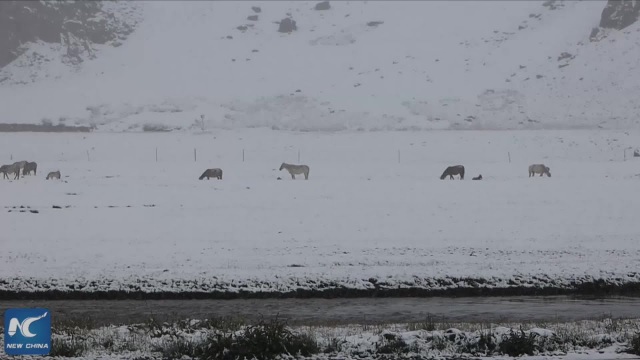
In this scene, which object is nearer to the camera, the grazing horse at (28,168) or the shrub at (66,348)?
the shrub at (66,348)

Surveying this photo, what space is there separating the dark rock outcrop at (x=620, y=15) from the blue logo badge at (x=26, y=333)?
81.8 m

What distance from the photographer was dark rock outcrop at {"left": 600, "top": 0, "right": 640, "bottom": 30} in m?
82.4

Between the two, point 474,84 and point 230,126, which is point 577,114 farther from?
point 230,126

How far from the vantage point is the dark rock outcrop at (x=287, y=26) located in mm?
99625

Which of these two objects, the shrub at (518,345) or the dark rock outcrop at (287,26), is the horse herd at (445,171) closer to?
the shrub at (518,345)

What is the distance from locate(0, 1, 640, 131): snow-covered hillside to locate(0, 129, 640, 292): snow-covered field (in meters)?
23.6

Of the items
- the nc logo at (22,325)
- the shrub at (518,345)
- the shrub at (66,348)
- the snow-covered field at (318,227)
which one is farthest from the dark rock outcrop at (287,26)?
the nc logo at (22,325)

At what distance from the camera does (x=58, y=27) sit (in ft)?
300

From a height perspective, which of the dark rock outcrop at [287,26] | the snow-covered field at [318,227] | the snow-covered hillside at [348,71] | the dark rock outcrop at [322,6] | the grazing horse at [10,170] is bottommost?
the snow-covered field at [318,227]

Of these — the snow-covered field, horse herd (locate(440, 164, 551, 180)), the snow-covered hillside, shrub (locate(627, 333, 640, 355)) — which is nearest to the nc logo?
the snow-covered field

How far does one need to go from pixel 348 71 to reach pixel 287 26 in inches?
629

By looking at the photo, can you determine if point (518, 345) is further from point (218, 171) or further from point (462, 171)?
point (218, 171)

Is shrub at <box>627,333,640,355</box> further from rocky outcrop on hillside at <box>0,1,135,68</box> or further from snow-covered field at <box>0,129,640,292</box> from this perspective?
rocky outcrop on hillside at <box>0,1,135,68</box>

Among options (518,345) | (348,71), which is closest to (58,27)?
(348,71)
